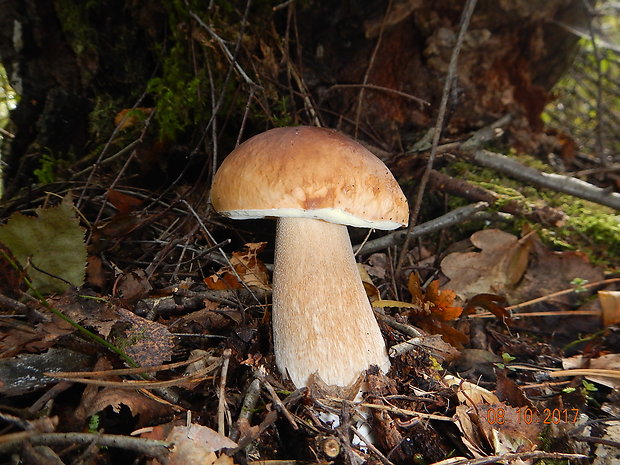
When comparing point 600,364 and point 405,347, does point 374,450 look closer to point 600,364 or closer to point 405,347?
point 405,347

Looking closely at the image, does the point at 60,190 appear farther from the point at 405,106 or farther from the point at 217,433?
the point at 405,106

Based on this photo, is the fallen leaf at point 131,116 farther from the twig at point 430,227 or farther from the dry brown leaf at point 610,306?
the dry brown leaf at point 610,306

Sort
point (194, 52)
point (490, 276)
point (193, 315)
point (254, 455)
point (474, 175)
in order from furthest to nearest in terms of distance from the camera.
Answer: point (474, 175) < point (194, 52) < point (490, 276) < point (193, 315) < point (254, 455)

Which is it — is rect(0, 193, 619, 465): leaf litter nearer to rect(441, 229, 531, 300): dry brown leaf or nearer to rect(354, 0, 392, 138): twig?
rect(441, 229, 531, 300): dry brown leaf

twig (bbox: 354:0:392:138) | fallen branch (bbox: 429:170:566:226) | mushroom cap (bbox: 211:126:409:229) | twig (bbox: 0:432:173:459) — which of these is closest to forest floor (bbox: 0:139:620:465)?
twig (bbox: 0:432:173:459)

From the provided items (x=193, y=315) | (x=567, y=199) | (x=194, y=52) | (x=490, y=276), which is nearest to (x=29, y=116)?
(x=194, y=52)

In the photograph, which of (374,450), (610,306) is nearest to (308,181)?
(374,450)
